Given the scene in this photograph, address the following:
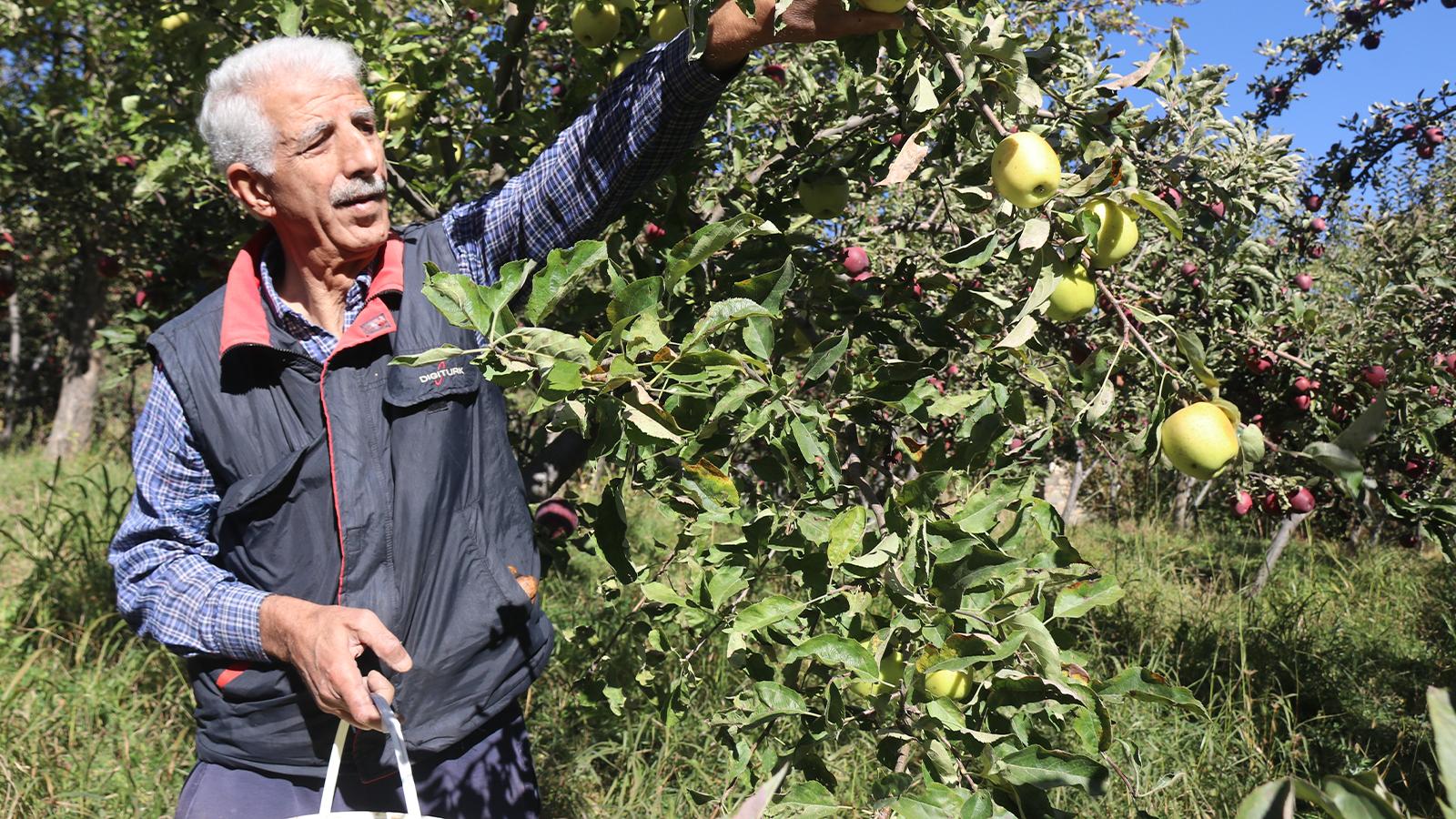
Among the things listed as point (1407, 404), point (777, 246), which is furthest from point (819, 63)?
point (1407, 404)

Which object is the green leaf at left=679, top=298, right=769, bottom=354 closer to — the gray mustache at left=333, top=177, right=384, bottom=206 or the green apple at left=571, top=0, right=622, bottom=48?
the gray mustache at left=333, top=177, right=384, bottom=206

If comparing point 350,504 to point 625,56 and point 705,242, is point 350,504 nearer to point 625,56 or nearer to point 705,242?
point 705,242

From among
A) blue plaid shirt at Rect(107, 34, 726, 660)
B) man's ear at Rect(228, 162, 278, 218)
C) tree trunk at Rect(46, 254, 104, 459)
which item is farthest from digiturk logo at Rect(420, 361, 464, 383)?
tree trunk at Rect(46, 254, 104, 459)

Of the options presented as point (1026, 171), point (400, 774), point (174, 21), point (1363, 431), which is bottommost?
point (400, 774)

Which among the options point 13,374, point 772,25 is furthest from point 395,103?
point 13,374

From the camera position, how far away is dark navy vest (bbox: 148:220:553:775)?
4.55ft

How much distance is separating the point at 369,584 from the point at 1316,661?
9.90 ft

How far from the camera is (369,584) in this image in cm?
138

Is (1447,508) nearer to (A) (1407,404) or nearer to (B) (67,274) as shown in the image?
(A) (1407,404)

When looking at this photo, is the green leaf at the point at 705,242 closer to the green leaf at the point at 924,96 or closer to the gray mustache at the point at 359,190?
the green leaf at the point at 924,96

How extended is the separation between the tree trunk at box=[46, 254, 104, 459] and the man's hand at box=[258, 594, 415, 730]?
22.3 ft

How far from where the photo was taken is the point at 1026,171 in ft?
3.36

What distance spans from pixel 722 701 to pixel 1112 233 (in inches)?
75.1

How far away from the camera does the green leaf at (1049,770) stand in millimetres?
858
